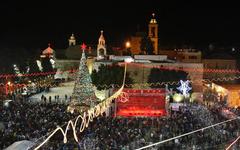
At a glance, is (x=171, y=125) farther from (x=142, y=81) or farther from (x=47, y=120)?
(x=142, y=81)

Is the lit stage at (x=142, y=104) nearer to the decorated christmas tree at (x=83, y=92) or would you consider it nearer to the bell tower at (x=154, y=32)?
the decorated christmas tree at (x=83, y=92)

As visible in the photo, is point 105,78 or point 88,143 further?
point 105,78

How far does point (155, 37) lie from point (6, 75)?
13.6 m

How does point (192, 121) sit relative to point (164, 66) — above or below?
below

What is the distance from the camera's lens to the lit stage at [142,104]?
90.4 ft

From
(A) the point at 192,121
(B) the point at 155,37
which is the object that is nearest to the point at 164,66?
(B) the point at 155,37

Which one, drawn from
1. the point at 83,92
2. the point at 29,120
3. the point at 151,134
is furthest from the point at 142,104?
the point at 29,120

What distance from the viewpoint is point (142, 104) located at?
28.6 metres

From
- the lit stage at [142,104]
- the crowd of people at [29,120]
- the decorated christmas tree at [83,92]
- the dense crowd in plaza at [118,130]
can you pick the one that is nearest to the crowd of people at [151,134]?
the dense crowd in plaza at [118,130]

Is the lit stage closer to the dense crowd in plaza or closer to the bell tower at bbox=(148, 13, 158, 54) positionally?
the dense crowd in plaza

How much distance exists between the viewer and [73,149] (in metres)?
17.6

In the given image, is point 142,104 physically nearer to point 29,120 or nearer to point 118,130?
point 118,130

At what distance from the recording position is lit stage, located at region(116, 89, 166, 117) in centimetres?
2756

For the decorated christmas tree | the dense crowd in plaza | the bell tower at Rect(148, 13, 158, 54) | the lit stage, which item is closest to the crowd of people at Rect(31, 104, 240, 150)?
the dense crowd in plaza
